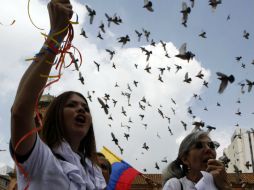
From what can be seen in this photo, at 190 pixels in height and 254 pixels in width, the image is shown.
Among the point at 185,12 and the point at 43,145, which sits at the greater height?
the point at 185,12

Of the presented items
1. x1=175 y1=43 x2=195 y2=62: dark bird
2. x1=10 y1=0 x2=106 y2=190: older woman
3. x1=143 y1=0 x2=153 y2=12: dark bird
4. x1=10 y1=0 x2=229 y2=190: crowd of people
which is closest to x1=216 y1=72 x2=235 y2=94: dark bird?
x1=175 y1=43 x2=195 y2=62: dark bird

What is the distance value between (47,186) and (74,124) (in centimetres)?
61

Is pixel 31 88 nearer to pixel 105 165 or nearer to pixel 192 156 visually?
pixel 192 156

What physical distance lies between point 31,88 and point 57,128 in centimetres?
64

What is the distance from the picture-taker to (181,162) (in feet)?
14.0

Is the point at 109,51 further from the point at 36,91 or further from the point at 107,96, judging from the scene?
the point at 36,91

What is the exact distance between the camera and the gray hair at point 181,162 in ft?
13.5

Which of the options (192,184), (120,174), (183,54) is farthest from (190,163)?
(183,54)

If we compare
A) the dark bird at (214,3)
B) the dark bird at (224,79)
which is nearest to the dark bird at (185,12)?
the dark bird at (214,3)

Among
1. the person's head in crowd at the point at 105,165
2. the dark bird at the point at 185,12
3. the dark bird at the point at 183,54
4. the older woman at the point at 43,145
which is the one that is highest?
the dark bird at the point at 185,12

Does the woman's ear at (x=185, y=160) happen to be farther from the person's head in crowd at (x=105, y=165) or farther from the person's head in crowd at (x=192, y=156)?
the person's head in crowd at (x=105, y=165)

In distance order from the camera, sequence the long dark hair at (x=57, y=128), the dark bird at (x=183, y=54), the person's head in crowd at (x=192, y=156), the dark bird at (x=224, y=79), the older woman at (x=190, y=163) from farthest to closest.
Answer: the dark bird at (x=183, y=54)
the dark bird at (x=224, y=79)
the person's head in crowd at (x=192, y=156)
the older woman at (x=190, y=163)
the long dark hair at (x=57, y=128)

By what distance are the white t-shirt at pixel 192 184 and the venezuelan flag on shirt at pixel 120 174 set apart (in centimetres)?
39

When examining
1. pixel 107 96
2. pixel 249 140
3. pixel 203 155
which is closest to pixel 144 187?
pixel 249 140
